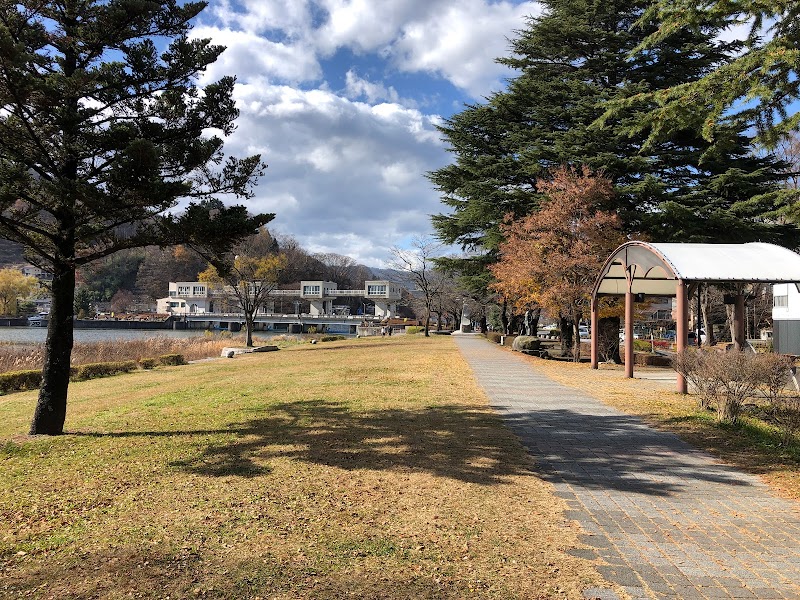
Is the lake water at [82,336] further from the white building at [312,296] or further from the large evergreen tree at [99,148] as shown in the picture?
the white building at [312,296]

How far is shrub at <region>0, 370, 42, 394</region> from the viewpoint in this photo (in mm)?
13664

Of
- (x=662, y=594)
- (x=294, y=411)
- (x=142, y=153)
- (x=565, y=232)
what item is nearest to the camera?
(x=662, y=594)

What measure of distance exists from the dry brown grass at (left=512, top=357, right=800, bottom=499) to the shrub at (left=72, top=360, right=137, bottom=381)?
1413 centimetres

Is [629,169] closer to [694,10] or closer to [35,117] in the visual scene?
[694,10]

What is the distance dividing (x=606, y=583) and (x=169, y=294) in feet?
333

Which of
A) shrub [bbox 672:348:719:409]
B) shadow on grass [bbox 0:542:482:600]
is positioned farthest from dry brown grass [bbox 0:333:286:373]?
shrub [bbox 672:348:719:409]

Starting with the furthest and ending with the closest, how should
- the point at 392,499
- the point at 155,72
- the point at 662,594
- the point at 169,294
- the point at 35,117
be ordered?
1. the point at 169,294
2. the point at 155,72
3. the point at 35,117
4. the point at 392,499
5. the point at 662,594

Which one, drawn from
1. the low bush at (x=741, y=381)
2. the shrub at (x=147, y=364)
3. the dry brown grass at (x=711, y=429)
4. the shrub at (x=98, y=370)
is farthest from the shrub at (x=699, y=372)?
the shrub at (x=147, y=364)

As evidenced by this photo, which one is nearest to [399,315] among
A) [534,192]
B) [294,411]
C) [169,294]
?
[169,294]

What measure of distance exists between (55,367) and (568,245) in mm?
15651

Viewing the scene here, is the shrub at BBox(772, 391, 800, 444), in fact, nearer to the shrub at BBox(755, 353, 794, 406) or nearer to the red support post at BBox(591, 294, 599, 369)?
the shrub at BBox(755, 353, 794, 406)

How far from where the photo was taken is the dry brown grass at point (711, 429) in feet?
18.2

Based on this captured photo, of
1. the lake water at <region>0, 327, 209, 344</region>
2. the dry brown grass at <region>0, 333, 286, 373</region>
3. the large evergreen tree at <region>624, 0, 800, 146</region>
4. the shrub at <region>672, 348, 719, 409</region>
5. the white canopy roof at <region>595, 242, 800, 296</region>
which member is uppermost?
the large evergreen tree at <region>624, 0, 800, 146</region>

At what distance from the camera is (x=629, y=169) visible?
2055 centimetres
